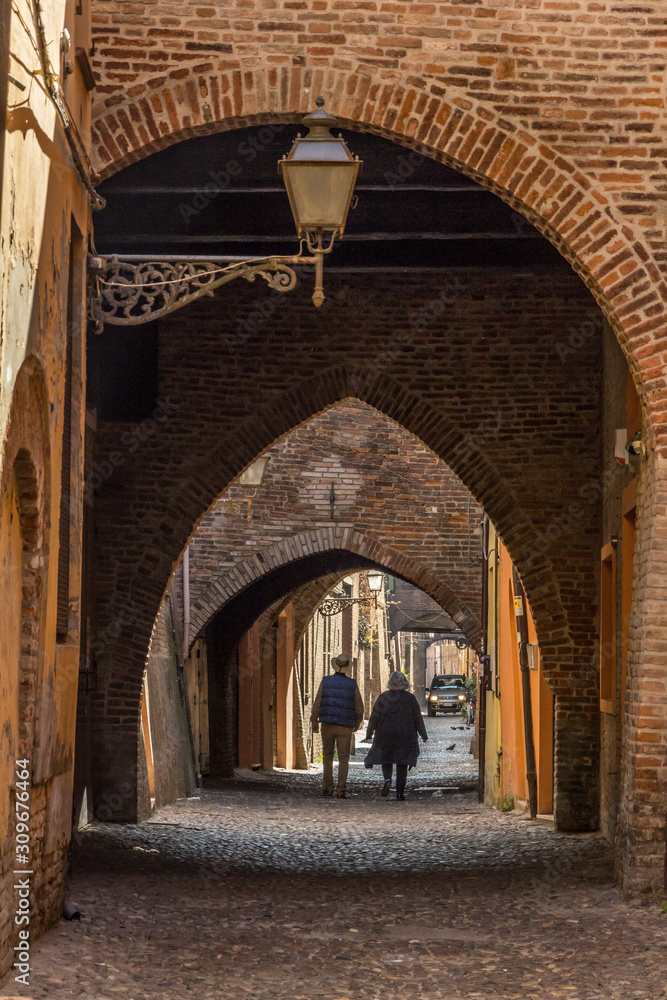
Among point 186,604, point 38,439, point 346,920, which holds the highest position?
point 38,439

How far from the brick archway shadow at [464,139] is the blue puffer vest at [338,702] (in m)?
8.03

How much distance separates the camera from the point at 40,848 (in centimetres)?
541

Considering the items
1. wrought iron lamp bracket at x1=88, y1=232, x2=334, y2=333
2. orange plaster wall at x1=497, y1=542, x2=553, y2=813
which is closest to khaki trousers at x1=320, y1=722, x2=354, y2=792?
orange plaster wall at x1=497, y1=542, x2=553, y2=813

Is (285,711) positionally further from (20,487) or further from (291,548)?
(20,487)

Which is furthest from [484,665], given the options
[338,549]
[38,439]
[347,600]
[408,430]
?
[38,439]

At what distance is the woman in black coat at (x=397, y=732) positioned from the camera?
14.8 meters

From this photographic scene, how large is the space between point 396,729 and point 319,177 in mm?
9591

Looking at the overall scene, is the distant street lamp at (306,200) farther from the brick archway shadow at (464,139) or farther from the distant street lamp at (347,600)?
the distant street lamp at (347,600)

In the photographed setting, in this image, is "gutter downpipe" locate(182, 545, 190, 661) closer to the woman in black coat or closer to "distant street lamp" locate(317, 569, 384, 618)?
the woman in black coat

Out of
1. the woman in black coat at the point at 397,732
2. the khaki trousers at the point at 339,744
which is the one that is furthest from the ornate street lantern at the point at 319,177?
the woman in black coat at the point at 397,732

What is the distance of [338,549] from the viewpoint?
17234mm

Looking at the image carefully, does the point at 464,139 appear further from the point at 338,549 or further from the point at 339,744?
the point at 338,549

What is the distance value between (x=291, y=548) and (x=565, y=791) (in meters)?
7.08

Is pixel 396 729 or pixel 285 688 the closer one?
pixel 396 729
